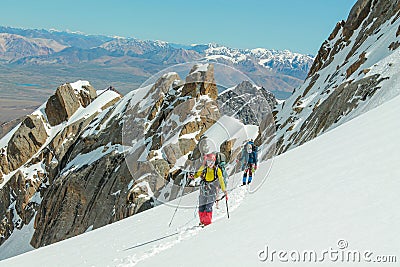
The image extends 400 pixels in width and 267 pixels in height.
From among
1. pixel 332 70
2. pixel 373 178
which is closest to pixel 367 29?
pixel 332 70

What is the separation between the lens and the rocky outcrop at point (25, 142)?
93.1 m

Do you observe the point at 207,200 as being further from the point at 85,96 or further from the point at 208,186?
the point at 85,96

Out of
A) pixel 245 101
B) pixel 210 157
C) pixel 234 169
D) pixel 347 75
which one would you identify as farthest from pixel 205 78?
pixel 347 75

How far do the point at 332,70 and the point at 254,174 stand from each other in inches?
1455

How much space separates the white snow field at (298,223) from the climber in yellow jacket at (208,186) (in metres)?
0.44

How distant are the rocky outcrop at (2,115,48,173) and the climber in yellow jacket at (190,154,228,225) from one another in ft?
299

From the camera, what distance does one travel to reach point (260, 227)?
9.67 m

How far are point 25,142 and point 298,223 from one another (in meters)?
96.6

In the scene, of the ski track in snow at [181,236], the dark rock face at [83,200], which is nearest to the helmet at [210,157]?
the ski track in snow at [181,236]

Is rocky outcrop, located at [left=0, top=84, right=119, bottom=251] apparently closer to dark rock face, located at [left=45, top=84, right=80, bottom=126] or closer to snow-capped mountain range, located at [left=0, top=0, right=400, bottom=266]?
dark rock face, located at [left=45, top=84, right=80, bottom=126]

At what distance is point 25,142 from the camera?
94.2m

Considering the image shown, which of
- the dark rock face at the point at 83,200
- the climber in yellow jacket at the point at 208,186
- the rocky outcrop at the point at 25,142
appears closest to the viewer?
the climber in yellow jacket at the point at 208,186

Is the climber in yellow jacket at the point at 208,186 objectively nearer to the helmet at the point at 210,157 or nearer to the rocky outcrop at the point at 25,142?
the helmet at the point at 210,157

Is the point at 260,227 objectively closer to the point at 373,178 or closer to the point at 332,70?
the point at 373,178
